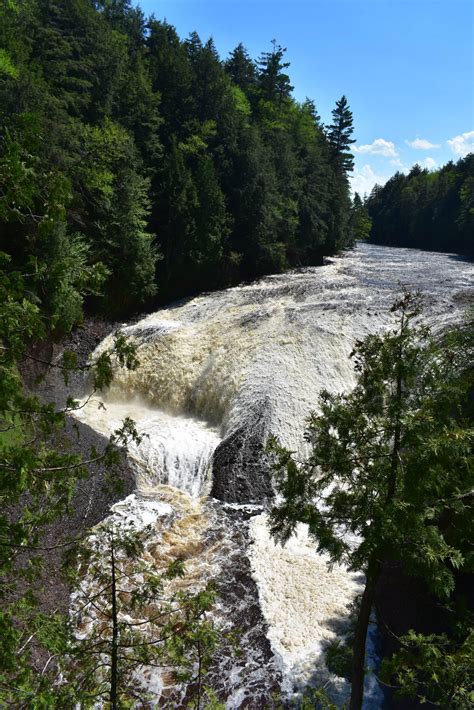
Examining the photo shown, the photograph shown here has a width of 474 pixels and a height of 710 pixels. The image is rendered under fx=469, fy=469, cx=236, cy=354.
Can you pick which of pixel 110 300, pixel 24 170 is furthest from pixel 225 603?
pixel 110 300

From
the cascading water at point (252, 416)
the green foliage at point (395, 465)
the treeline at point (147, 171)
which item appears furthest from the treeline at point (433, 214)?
the green foliage at point (395, 465)

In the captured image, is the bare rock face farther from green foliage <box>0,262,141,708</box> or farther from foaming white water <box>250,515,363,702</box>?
green foliage <box>0,262,141,708</box>

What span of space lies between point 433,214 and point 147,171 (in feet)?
168

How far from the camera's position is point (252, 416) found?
1331cm

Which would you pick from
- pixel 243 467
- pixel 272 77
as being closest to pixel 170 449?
pixel 243 467

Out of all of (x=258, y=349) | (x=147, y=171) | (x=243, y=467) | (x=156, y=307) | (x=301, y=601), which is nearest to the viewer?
(x=301, y=601)

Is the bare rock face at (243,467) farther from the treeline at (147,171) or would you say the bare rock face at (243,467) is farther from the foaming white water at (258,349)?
the treeline at (147,171)

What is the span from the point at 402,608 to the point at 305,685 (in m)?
2.14

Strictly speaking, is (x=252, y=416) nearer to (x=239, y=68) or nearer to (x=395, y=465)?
(x=395, y=465)

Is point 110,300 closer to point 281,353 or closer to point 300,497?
point 281,353

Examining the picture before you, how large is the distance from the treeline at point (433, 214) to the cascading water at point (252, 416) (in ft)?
124

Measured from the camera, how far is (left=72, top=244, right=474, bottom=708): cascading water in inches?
337

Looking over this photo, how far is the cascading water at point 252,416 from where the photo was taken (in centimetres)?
857

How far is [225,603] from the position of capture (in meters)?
9.00
